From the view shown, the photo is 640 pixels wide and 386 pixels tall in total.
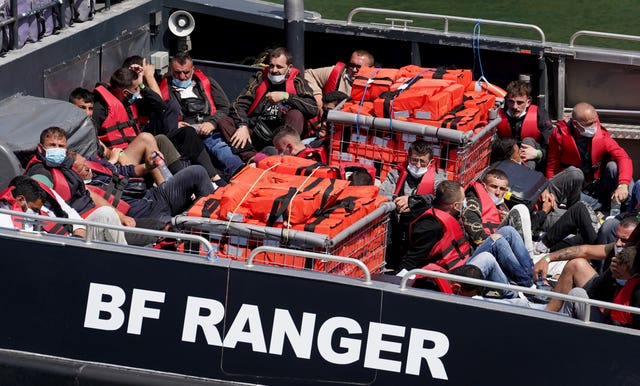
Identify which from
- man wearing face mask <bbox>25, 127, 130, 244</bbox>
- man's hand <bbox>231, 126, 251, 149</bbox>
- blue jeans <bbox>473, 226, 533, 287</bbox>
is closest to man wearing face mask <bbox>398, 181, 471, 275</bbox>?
blue jeans <bbox>473, 226, 533, 287</bbox>

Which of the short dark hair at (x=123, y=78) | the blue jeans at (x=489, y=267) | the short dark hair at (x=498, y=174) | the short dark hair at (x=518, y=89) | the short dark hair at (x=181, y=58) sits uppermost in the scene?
the short dark hair at (x=181, y=58)

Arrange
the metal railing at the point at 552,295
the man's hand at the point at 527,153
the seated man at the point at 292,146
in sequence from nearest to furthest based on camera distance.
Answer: the metal railing at the point at 552,295 → the seated man at the point at 292,146 → the man's hand at the point at 527,153

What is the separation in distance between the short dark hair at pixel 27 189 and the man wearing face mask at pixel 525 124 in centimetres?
374

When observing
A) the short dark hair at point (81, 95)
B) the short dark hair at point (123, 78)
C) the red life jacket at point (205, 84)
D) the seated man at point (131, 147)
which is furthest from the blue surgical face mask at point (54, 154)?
the red life jacket at point (205, 84)

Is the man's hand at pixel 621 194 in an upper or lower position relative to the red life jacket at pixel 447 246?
upper

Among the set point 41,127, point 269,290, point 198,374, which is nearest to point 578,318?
point 269,290

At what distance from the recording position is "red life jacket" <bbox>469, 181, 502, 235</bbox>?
8.42m

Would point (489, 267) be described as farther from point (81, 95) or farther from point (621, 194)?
point (81, 95)

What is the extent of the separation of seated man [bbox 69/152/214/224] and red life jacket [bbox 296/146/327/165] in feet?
2.38

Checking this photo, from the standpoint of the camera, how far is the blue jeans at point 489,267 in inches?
305

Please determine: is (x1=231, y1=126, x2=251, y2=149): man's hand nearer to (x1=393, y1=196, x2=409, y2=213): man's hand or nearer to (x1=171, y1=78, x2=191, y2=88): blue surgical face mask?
(x1=171, y1=78, x2=191, y2=88): blue surgical face mask

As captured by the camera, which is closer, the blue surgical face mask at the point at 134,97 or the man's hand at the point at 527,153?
the man's hand at the point at 527,153

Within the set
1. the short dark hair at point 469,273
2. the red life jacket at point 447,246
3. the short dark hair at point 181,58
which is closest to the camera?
the short dark hair at point 469,273

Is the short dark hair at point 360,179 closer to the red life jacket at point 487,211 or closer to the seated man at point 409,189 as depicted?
the seated man at point 409,189
